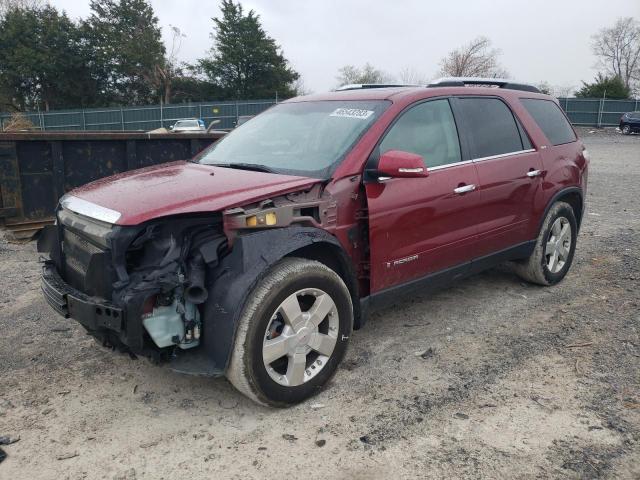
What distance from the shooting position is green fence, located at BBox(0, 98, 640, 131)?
34531 mm

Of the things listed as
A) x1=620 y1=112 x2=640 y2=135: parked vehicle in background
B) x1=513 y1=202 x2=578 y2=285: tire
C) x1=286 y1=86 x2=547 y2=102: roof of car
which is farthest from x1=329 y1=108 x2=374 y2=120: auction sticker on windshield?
x1=620 y1=112 x2=640 y2=135: parked vehicle in background

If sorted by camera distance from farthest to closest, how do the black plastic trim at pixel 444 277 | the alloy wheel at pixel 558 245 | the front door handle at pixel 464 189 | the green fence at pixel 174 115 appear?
the green fence at pixel 174 115 < the alloy wheel at pixel 558 245 < the front door handle at pixel 464 189 < the black plastic trim at pixel 444 277

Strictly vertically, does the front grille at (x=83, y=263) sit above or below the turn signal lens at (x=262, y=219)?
below

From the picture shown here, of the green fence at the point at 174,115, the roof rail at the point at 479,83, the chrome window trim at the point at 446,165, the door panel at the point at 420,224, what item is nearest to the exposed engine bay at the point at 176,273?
the door panel at the point at 420,224

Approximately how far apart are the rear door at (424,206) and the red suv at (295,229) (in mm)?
11

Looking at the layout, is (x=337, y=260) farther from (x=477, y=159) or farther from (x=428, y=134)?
(x=477, y=159)

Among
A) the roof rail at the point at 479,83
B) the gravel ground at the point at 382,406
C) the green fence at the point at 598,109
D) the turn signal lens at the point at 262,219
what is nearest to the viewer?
the gravel ground at the point at 382,406

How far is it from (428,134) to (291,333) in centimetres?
179

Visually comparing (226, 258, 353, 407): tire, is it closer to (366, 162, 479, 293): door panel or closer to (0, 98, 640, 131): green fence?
(366, 162, 479, 293): door panel

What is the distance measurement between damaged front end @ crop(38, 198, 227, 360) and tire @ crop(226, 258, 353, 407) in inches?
11.5

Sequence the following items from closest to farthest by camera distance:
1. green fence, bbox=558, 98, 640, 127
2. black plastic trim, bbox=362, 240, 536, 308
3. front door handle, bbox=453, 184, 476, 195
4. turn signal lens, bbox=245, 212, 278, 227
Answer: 1. turn signal lens, bbox=245, 212, 278, 227
2. black plastic trim, bbox=362, 240, 536, 308
3. front door handle, bbox=453, 184, 476, 195
4. green fence, bbox=558, 98, 640, 127

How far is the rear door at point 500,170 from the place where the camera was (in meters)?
A: 4.14

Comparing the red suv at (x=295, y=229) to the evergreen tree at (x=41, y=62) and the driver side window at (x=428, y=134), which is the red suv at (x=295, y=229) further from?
the evergreen tree at (x=41, y=62)

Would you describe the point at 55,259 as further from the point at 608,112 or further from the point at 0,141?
the point at 608,112
